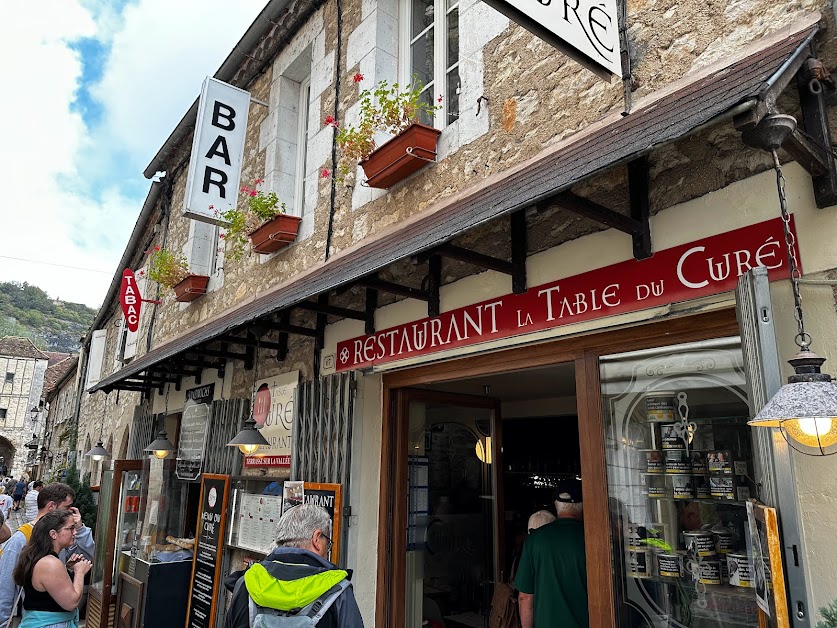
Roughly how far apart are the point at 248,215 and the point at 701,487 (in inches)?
207

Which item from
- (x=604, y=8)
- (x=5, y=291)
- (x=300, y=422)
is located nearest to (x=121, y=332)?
(x=300, y=422)

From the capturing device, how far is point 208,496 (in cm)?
595

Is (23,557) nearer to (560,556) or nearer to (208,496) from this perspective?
(208,496)

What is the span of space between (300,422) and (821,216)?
3.93 metres

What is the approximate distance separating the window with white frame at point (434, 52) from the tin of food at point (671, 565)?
121 inches

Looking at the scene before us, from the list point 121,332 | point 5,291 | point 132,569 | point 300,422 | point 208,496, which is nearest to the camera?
point 300,422

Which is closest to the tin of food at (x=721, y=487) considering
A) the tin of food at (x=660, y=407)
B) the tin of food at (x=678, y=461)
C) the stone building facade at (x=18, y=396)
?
the tin of food at (x=678, y=461)

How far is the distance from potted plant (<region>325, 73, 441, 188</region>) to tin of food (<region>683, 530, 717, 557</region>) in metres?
2.81

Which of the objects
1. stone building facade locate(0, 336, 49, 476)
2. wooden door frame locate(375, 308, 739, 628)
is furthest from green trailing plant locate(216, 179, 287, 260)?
stone building facade locate(0, 336, 49, 476)

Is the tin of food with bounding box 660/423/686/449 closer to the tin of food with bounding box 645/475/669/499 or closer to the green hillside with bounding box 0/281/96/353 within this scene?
the tin of food with bounding box 645/475/669/499

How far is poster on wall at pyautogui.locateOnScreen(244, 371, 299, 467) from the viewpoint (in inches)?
206

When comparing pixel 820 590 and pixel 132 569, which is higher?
pixel 820 590

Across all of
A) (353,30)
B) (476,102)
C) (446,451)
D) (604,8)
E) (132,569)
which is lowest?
(132,569)

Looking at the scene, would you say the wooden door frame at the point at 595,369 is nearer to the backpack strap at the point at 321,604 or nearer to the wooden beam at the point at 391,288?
the wooden beam at the point at 391,288
